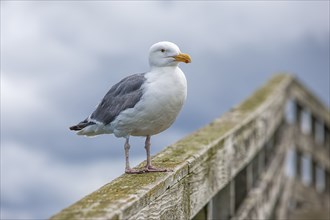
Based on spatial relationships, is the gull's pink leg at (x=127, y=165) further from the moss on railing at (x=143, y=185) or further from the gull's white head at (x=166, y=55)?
the gull's white head at (x=166, y=55)

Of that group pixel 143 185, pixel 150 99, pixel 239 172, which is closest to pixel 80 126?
pixel 150 99

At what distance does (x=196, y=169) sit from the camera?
4.61 meters

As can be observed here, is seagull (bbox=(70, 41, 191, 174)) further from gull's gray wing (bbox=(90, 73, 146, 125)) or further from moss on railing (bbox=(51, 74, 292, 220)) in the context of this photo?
moss on railing (bbox=(51, 74, 292, 220))

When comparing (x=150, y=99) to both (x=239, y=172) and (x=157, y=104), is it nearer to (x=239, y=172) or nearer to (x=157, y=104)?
(x=157, y=104)

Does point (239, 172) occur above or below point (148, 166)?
above

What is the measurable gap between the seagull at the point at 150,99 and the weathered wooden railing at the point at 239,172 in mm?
253

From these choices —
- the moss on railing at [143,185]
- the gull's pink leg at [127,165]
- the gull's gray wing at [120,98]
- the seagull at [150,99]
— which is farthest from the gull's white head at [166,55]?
the moss on railing at [143,185]

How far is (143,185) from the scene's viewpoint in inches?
142

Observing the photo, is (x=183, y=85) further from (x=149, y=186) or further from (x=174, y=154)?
(x=174, y=154)

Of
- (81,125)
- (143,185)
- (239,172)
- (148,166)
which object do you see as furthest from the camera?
(239,172)

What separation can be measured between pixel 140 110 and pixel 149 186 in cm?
48

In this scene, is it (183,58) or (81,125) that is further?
(81,125)

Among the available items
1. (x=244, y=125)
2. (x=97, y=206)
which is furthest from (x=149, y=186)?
(x=244, y=125)

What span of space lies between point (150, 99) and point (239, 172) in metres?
3.41
